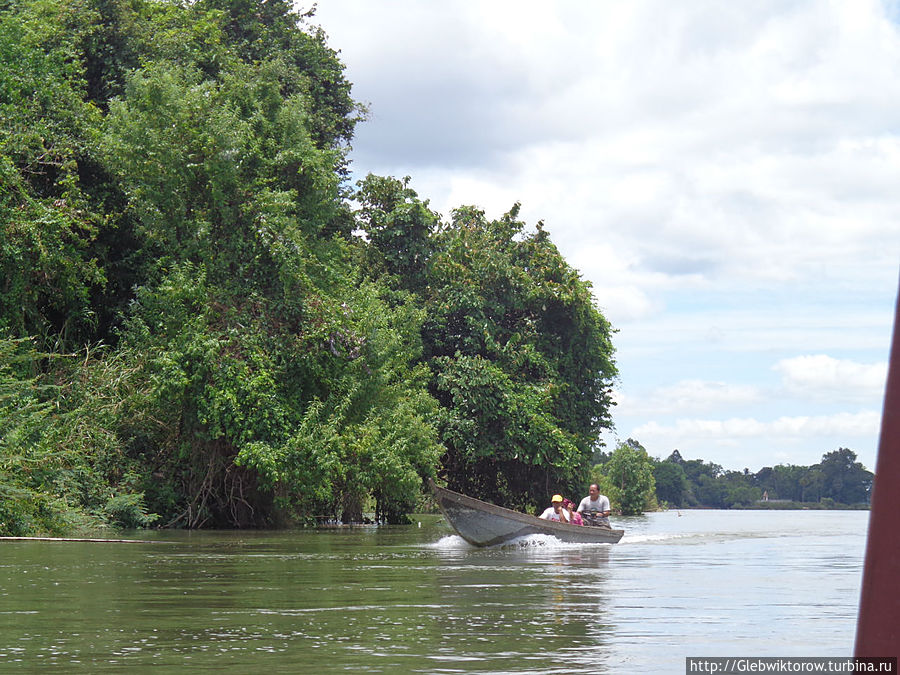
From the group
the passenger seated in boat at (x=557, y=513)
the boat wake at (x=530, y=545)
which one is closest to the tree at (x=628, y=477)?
the passenger seated in boat at (x=557, y=513)

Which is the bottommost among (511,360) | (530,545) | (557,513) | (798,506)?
(798,506)

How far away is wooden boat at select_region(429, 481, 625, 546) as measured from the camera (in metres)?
21.0

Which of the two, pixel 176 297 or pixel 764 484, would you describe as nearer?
pixel 176 297

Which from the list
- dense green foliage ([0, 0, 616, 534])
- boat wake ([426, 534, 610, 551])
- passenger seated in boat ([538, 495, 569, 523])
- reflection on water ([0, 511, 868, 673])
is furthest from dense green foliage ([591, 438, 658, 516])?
reflection on water ([0, 511, 868, 673])

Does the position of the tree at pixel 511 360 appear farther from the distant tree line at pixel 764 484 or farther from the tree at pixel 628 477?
the distant tree line at pixel 764 484

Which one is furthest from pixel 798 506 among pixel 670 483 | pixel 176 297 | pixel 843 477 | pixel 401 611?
pixel 401 611

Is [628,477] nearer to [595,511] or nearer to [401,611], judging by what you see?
[595,511]

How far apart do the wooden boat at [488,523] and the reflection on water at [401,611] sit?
3.76 metres

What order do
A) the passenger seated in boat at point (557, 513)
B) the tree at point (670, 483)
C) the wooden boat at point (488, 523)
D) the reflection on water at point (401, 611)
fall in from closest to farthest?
the reflection on water at point (401, 611)
the wooden boat at point (488, 523)
the passenger seated in boat at point (557, 513)
the tree at point (670, 483)

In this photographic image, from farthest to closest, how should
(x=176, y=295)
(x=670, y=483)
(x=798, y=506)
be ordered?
(x=798, y=506) → (x=670, y=483) → (x=176, y=295)

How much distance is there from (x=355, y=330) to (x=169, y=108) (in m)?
6.51

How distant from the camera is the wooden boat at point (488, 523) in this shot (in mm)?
21047

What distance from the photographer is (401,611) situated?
28.7 ft

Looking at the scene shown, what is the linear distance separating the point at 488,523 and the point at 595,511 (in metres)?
4.51
